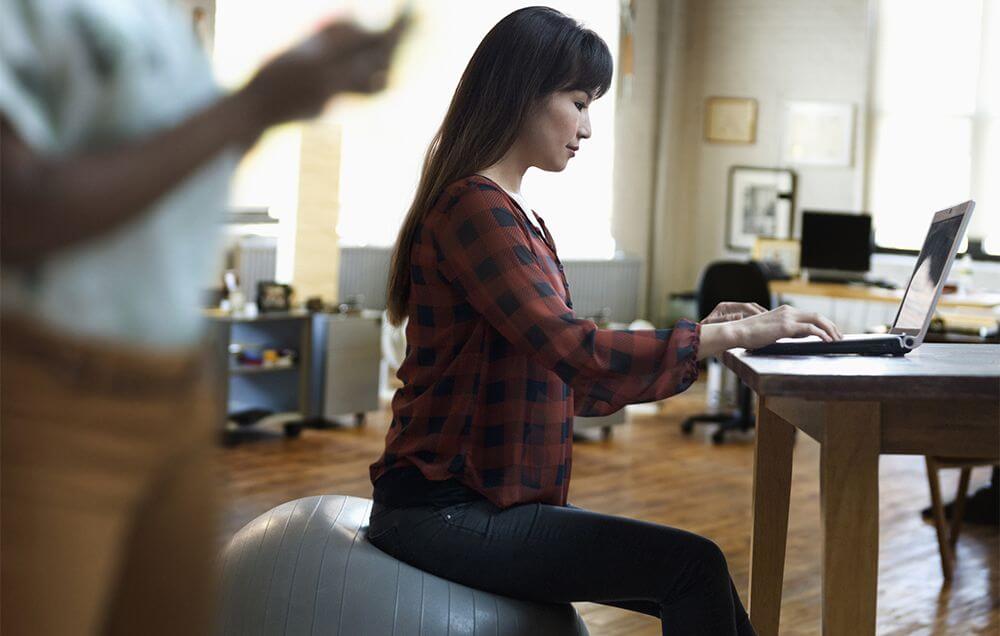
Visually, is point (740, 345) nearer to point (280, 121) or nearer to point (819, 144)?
point (280, 121)

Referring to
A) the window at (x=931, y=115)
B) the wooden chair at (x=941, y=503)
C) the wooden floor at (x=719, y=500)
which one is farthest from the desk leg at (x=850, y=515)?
the window at (x=931, y=115)

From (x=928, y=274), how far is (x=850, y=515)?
0.47 m

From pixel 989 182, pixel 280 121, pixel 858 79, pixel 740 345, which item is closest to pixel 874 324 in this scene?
pixel 989 182

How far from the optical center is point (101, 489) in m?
0.40

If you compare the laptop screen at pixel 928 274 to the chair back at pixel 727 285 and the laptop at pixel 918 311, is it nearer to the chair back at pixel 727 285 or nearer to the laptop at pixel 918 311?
the laptop at pixel 918 311

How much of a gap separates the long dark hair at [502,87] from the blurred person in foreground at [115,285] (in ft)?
3.94

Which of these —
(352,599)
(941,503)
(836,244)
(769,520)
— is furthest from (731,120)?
(352,599)

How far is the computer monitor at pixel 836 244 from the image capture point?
6762 millimetres

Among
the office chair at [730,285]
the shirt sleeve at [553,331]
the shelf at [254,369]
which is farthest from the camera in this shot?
the office chair at [730,285]

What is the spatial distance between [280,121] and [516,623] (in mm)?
1286

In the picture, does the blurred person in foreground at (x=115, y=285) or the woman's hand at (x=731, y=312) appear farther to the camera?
the woman's hand at (x=731, y=312)

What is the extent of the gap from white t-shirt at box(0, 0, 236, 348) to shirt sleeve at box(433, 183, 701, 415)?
1.12m

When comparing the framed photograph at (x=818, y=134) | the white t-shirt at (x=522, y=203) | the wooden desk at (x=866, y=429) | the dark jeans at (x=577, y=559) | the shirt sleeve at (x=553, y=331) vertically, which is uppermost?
the framed photograph at (x=818, y=134)

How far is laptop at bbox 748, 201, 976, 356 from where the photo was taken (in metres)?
1.69
